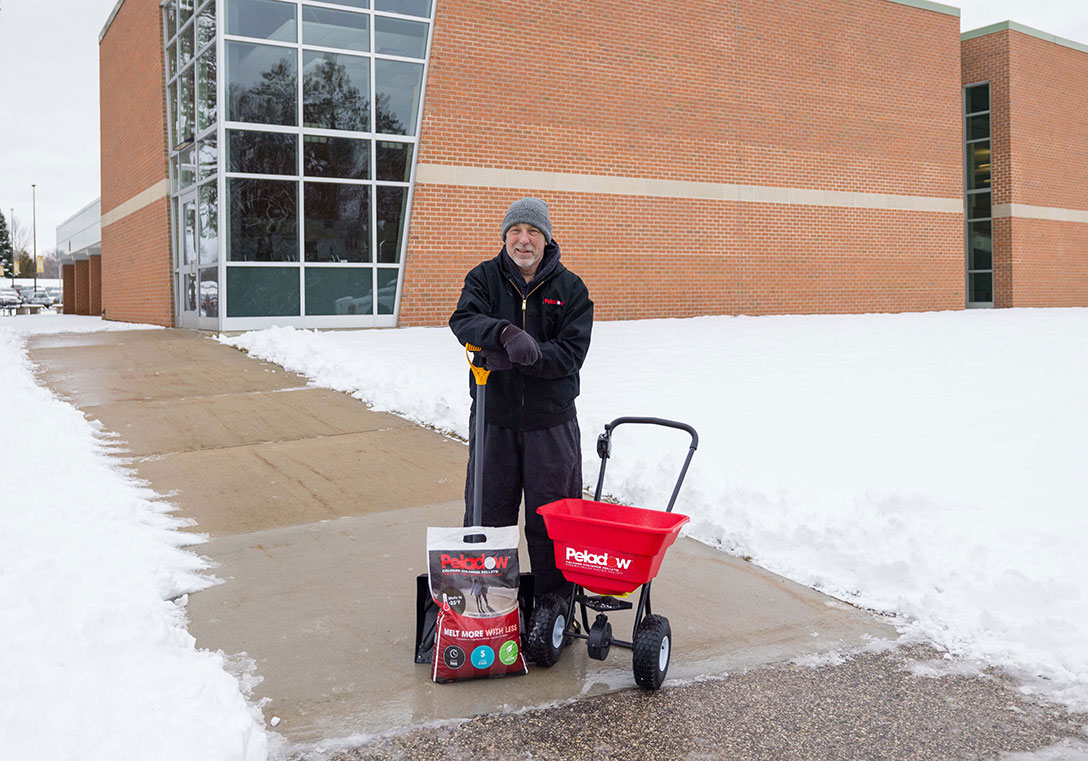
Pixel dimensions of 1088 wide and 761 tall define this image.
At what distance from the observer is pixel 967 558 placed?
4.43 meters

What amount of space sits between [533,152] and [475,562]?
15.0m

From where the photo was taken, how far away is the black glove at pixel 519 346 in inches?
142

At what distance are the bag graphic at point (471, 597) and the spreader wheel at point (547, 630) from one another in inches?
5.2

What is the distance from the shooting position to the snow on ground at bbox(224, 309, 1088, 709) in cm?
416

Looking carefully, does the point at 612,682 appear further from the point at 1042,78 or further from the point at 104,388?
the point at 1042,78

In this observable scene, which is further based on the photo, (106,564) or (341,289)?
(341,289)

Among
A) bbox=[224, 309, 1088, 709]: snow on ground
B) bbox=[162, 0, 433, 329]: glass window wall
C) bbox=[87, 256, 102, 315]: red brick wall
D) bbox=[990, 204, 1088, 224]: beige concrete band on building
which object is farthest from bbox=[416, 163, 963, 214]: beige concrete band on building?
bbox=[87, 256, 102, 315]: red brick wall

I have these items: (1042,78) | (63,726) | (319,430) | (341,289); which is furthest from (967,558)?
(1042,78)

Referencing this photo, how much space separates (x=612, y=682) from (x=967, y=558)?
1.98 meters

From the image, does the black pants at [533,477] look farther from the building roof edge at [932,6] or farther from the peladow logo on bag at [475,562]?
the building roof edge at [932,6]

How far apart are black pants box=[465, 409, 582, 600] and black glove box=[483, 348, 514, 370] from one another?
1.10ft

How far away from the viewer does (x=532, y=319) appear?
4.00 meters

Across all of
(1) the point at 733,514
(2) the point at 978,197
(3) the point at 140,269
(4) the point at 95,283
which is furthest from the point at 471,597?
(4) the point at 95,283

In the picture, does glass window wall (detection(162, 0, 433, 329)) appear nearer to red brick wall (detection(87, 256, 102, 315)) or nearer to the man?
the man
